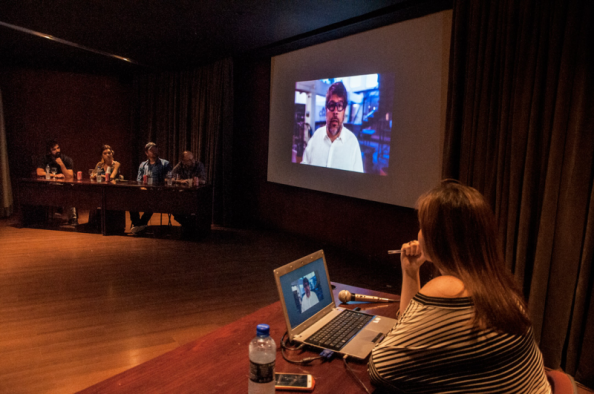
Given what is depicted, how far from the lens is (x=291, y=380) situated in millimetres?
1049

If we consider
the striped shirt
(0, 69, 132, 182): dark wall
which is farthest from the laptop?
(0, 69, 132, 182): dark wall

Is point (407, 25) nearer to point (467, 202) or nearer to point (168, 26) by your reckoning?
point (168, 26)

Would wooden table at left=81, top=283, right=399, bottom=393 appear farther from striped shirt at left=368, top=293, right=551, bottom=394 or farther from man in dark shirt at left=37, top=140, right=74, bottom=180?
man in dark shirt at left=37, top=140, right=74, bottom=180

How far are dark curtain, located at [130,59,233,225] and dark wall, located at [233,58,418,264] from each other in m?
0.29

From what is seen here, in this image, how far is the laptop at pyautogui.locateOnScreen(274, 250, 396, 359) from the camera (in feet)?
4.14

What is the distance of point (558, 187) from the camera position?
252 centimetres

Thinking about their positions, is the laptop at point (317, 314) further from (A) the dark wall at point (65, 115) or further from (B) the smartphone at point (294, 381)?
(A) the dark wall at point (65, 115)

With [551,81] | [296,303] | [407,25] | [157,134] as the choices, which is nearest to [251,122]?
[157,134]

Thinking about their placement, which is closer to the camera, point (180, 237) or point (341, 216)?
point (341, 216)

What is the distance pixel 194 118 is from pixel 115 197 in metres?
2.33

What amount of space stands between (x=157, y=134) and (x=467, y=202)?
7.95 metres

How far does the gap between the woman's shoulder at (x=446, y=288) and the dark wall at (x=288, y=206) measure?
11.2 ft

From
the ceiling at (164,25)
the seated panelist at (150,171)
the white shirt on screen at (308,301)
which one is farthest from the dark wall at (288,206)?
the white shirt on screen at (308,301)

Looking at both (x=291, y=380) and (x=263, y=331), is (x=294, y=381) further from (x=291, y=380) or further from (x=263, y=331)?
(x=263, y=331)
